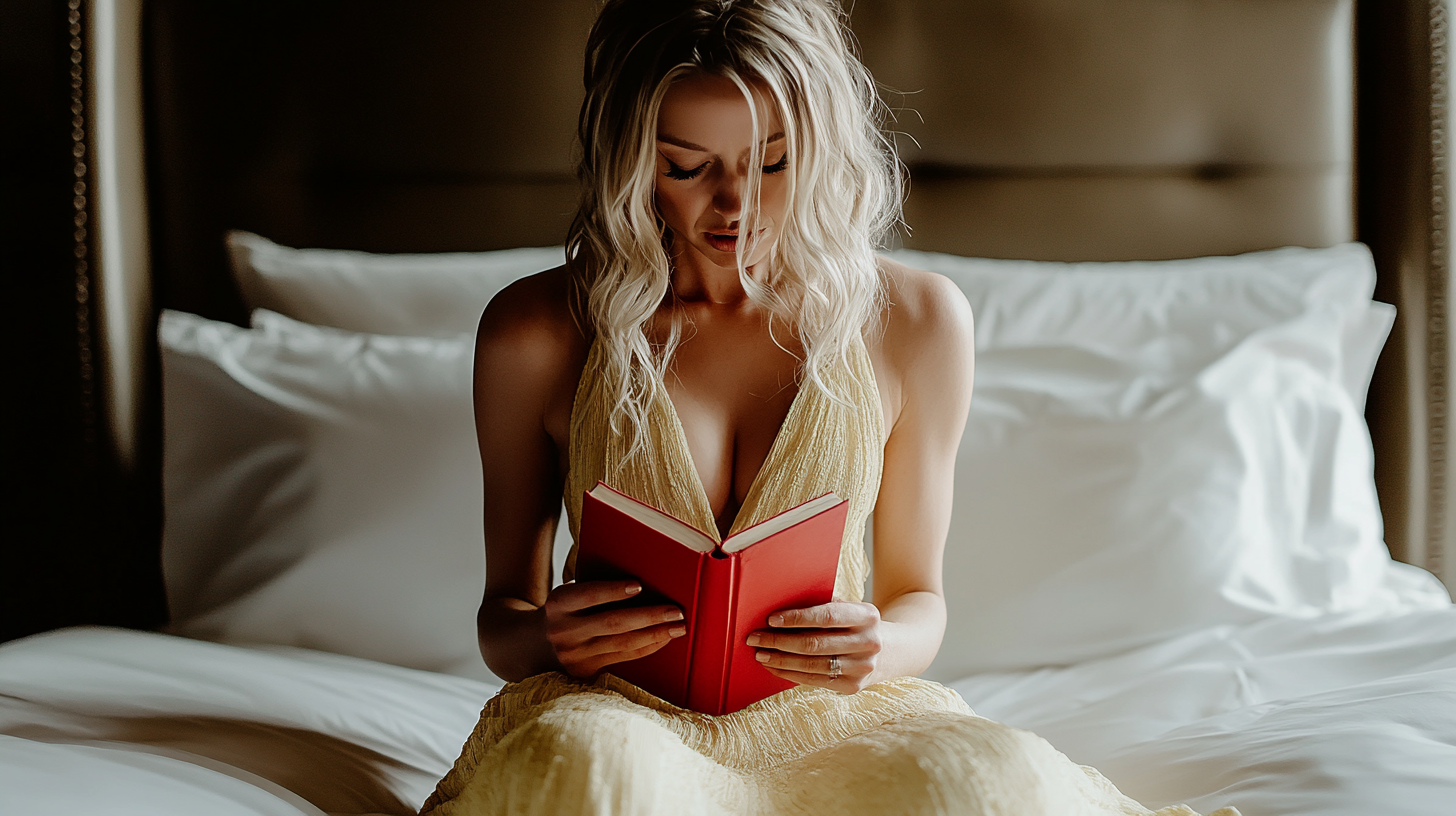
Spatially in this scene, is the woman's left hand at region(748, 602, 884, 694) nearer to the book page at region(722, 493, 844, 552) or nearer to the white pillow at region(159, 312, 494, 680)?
the book page at region(722, 493, 844, 552)

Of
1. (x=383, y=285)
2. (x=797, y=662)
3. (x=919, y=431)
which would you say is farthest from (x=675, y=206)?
(x=383, y=285)

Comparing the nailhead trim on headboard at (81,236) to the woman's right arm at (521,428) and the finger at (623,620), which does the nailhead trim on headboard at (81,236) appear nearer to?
the woman's right arm at (521,428)

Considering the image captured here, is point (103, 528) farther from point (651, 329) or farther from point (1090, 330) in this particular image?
point (1090, 330)

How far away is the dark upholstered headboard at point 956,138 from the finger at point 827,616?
1.09 m

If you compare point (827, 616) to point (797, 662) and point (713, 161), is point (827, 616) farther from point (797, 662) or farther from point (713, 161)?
point (713, 161)

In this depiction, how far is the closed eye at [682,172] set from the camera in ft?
3.45

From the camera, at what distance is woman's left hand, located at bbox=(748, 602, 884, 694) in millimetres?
888

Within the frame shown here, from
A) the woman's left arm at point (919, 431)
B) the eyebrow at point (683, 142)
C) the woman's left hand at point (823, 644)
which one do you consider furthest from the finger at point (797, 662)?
the eyebrow at point (683, 142)

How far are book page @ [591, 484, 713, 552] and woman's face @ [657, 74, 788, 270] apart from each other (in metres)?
0.33

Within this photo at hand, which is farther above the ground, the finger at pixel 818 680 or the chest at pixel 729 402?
the chest at pixel 729 402

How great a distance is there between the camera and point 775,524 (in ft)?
2.80

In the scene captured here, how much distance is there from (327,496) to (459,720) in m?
0.39

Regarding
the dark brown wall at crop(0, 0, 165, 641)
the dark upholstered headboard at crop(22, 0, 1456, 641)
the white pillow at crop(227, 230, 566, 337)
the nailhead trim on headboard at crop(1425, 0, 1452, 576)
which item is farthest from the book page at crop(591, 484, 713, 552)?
the nailhead trim on headboard at crop(1425, 0, 1452, 576)

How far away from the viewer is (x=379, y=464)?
4.82 ft
